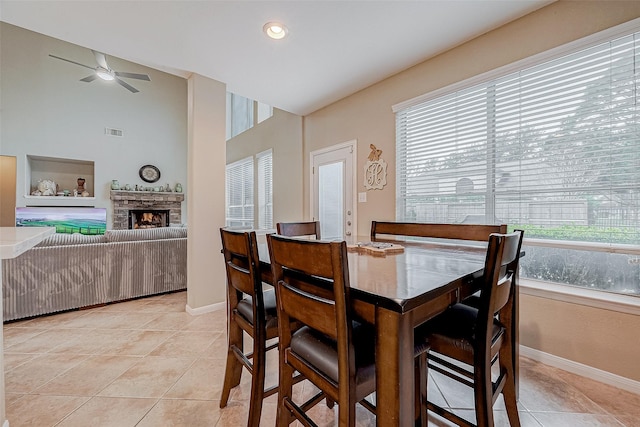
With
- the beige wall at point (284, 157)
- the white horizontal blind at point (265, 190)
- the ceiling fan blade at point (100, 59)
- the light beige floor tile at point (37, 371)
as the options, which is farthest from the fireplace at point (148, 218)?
the light beige floor tile at point (37, 371)

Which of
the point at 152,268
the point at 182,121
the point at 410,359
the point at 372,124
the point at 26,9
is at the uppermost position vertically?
the point at 182,121

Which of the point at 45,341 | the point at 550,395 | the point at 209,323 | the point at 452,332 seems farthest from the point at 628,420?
the point at 45,341

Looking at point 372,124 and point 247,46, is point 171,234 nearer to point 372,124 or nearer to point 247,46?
point 247,46

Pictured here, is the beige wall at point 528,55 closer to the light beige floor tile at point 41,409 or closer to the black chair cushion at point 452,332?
the black chair cushion at point 452,332

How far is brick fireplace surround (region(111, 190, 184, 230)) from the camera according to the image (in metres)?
6.61

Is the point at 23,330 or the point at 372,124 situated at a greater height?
the point at 372,124

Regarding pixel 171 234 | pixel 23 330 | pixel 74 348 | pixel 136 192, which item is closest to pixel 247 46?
pixel 171 234

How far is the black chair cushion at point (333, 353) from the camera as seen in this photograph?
0.90 metres

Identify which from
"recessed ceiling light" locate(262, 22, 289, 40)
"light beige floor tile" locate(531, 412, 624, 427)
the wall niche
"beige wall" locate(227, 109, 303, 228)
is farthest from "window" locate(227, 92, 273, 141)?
"light beige floor tile" locate(531, 412, 624, 427)

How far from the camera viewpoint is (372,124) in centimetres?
327

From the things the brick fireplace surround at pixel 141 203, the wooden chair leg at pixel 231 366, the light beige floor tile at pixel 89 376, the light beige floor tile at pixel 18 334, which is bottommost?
the light beige floor tile at pixel 89 376

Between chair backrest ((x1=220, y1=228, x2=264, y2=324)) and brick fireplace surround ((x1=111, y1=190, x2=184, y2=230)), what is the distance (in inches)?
264

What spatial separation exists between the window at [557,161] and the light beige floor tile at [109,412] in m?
2.69

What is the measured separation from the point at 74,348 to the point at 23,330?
0.80 metres
